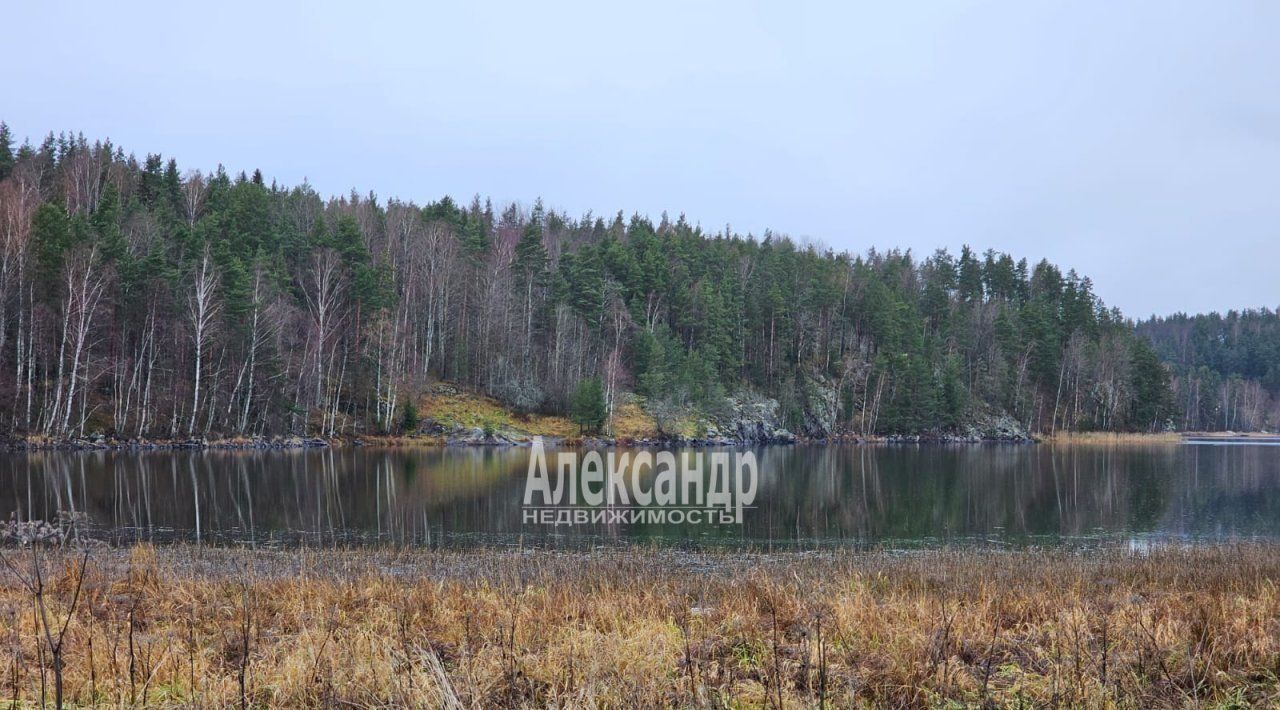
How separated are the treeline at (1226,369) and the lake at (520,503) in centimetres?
7820

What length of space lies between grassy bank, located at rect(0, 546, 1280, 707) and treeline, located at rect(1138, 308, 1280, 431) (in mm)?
106241

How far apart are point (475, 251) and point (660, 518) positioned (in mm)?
55721

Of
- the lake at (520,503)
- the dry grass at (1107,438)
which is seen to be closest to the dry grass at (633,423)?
the lake at (520,503)

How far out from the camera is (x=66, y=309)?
146ft

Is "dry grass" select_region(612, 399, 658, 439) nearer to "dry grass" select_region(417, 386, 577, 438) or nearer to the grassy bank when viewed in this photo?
"dry grass" select_region(417, 386, 577, 438)

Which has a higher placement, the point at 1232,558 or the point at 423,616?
the point at 423,616

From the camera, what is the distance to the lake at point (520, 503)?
20.5 meters

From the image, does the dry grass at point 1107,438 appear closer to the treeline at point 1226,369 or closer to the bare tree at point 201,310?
the treeline at point 1226,369

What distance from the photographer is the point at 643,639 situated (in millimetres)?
6961

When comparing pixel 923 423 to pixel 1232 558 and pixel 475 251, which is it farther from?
pixel 1232 558

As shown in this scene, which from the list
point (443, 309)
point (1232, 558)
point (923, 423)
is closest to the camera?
point (1232, 558)

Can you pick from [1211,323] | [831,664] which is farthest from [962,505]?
[1211,323]

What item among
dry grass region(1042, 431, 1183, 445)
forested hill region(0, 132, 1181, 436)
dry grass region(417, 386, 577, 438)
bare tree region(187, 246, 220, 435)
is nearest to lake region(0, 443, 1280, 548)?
bare tree region(187, 246, 220, 435)

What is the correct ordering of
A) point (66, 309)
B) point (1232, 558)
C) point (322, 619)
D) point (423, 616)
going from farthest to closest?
point (66, 309) → point (1232, 558) → point (423, 616) → point (322, 619)
